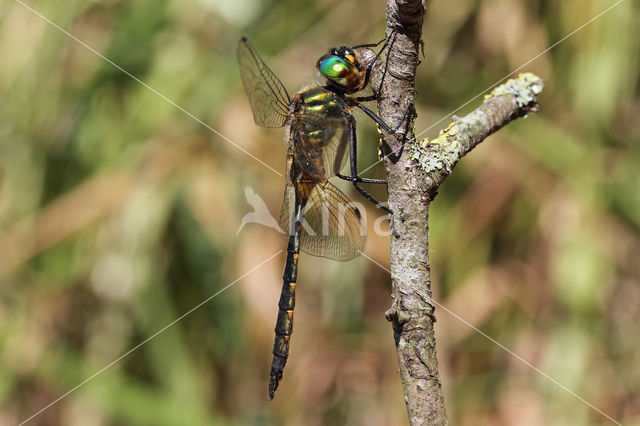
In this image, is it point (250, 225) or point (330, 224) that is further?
point (250, 225)

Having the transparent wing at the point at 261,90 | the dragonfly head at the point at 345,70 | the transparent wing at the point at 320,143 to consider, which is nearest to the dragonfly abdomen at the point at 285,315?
the transparent wing at the point at 320,143

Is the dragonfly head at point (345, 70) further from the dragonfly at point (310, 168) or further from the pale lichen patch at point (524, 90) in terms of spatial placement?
the pale lichen patch at point (524, 90)

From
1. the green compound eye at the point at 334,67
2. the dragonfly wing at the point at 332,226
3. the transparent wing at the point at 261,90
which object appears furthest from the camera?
the transparent wing at the point at 261,90

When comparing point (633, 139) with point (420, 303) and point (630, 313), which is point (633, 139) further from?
point (420, 303)

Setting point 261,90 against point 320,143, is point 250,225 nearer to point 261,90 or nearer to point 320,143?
point 261,90

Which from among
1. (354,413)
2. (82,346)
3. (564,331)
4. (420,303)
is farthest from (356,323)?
(420,303)

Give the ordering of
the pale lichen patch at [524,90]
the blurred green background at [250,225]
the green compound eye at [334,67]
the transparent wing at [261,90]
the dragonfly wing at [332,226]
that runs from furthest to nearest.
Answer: the blurred green background at [250,225] → the transparent wing at [261,90] → the dragonfly wing at [332,226] → the green compound eye at [334,67] → the pale lichen patch at [524,90]

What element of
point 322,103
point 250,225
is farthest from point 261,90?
point 250,225
